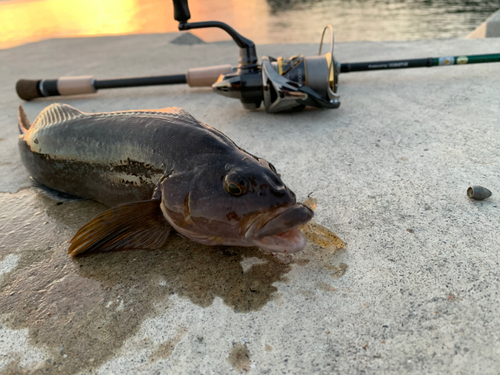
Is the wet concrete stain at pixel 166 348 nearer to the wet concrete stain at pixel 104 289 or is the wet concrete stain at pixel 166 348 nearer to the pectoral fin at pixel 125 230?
the wet concrete stain at pixel 104 289

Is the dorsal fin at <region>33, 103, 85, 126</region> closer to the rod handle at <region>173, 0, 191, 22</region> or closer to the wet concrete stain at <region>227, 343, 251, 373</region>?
the rod handle at <region>173, 0, 191, 22</region>

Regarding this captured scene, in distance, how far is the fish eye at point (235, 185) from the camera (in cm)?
171

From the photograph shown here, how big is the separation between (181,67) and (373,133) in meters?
4.23

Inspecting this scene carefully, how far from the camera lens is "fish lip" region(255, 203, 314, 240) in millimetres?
1622

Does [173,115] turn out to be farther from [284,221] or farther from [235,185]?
[284,221]

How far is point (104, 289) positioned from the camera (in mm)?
1781

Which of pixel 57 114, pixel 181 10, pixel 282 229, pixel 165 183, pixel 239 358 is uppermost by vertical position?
pixel 181 10

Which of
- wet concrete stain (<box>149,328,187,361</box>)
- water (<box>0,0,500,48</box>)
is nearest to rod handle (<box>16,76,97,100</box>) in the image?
wet concrete stain (<box>149,328,187,361</box>)

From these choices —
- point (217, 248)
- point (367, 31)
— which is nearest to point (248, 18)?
point (367, 31)

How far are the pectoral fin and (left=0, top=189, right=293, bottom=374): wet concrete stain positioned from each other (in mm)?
69

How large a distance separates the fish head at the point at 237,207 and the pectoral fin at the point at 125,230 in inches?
4.6

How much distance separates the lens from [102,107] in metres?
4.62

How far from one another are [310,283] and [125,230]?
99 cm

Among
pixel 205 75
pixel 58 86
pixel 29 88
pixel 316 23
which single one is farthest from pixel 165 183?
pixel 316 23
